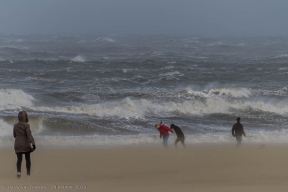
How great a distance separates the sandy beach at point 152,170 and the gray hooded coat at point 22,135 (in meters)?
0.62

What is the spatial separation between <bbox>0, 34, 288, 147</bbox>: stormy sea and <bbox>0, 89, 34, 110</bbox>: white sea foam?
0.14ft

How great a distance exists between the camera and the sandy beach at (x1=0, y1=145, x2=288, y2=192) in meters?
8.96

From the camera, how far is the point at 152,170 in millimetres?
10211

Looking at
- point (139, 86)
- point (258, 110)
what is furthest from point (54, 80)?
point (258, 110)

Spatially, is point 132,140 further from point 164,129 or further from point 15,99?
point 15,99

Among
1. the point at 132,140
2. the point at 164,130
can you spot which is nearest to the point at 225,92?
the point at 132,140

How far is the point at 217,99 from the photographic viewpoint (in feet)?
73.8

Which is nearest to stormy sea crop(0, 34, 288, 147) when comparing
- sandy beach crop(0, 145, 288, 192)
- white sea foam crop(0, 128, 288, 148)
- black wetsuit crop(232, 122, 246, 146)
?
white sea foam crop(0, 128, 288, 148)

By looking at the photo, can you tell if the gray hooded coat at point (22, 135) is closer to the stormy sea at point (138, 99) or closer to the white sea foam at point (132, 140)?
the white sea foam at point (132, 140)

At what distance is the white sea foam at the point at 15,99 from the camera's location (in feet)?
67.3

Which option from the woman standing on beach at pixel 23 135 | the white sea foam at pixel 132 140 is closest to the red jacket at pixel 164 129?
the white sea foam at pixel 132 140

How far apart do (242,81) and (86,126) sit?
1624 centimetres

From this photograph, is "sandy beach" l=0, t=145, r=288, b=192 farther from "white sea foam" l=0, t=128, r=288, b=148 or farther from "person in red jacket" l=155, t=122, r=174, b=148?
"white sea foam" l=0, t=128, r=288, b=148

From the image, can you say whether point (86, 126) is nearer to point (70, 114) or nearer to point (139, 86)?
point (70, 114)
